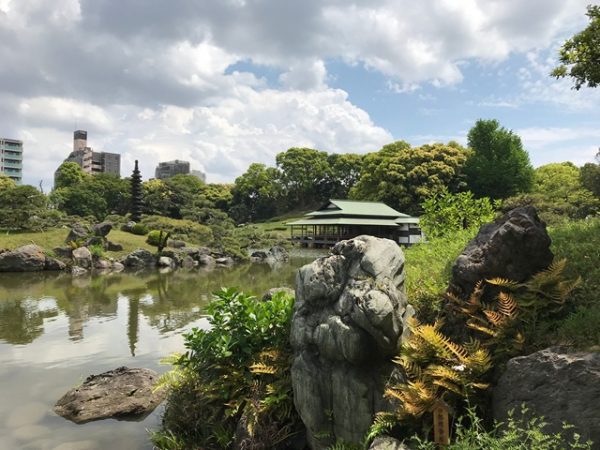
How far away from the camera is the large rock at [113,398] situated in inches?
256

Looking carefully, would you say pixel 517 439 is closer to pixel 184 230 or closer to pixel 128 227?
pixel 184 230

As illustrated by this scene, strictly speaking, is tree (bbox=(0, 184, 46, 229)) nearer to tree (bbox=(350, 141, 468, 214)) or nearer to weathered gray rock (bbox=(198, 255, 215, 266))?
weathered gray rock (bbox=(198, 255, 215, 266))

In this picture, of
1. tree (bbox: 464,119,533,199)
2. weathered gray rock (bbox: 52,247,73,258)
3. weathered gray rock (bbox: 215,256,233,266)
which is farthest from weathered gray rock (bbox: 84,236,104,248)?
tree (bbox: 464,119,533,199)

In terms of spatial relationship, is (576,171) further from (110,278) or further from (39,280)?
(39,280)

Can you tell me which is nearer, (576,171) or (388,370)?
(388,370)

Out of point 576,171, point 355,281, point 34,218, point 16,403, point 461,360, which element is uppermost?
point 576,171

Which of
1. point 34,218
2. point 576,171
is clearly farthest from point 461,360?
point 576,171

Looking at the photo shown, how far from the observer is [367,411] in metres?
4.33

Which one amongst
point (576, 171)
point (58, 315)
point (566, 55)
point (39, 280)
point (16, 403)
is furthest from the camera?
point (576, 171)

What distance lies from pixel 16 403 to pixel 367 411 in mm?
5591

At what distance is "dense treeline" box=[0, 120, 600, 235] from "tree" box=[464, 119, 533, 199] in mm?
97

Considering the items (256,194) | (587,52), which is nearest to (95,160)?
(256,194)

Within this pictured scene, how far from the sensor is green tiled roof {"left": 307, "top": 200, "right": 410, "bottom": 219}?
4138 cm

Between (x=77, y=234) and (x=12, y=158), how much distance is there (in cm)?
9195
